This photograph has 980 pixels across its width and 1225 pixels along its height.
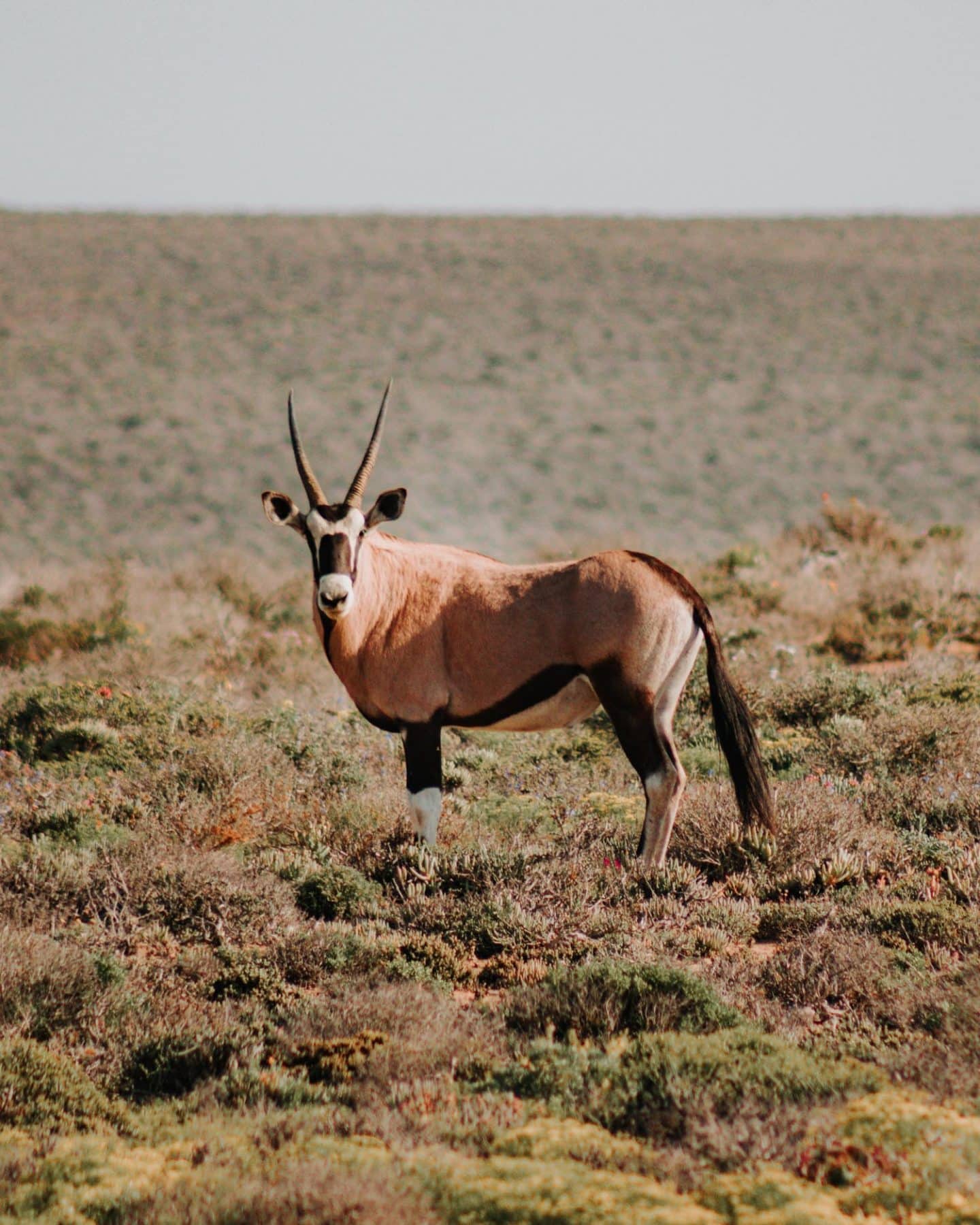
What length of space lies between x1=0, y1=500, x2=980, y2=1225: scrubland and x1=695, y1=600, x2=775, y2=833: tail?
0.25 metres

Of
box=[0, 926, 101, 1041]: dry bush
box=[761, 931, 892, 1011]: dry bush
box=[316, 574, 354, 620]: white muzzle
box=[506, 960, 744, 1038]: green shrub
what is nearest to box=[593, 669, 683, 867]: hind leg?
box=[761, 931, 892, 1011]: dry bush

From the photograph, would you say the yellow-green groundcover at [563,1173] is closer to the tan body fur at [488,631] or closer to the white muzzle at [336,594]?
the white muzzle at [336,594]

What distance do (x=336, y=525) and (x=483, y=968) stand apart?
2.49m

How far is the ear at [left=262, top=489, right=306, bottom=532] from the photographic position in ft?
25.0

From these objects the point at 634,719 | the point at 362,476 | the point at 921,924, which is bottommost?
the point at 921,924

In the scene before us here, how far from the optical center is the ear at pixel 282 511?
7629mm

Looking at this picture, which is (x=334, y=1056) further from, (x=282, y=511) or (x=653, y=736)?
(x=282, y=511)

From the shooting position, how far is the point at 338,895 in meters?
7.46

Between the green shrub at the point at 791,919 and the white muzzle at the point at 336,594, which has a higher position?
the white muzzle at the point at 336,594

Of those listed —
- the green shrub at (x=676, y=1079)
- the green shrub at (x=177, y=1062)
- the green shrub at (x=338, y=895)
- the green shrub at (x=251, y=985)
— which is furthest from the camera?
the green shrub at (x=338, y=895)

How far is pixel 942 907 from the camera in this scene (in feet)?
22.5

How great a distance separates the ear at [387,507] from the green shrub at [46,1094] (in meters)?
3.36

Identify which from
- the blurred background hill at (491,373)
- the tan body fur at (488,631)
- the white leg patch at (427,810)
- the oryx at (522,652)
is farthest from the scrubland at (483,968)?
the blurred background hill at (491,373)

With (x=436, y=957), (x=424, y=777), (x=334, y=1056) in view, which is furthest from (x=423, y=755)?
(x=334, y=1056)
